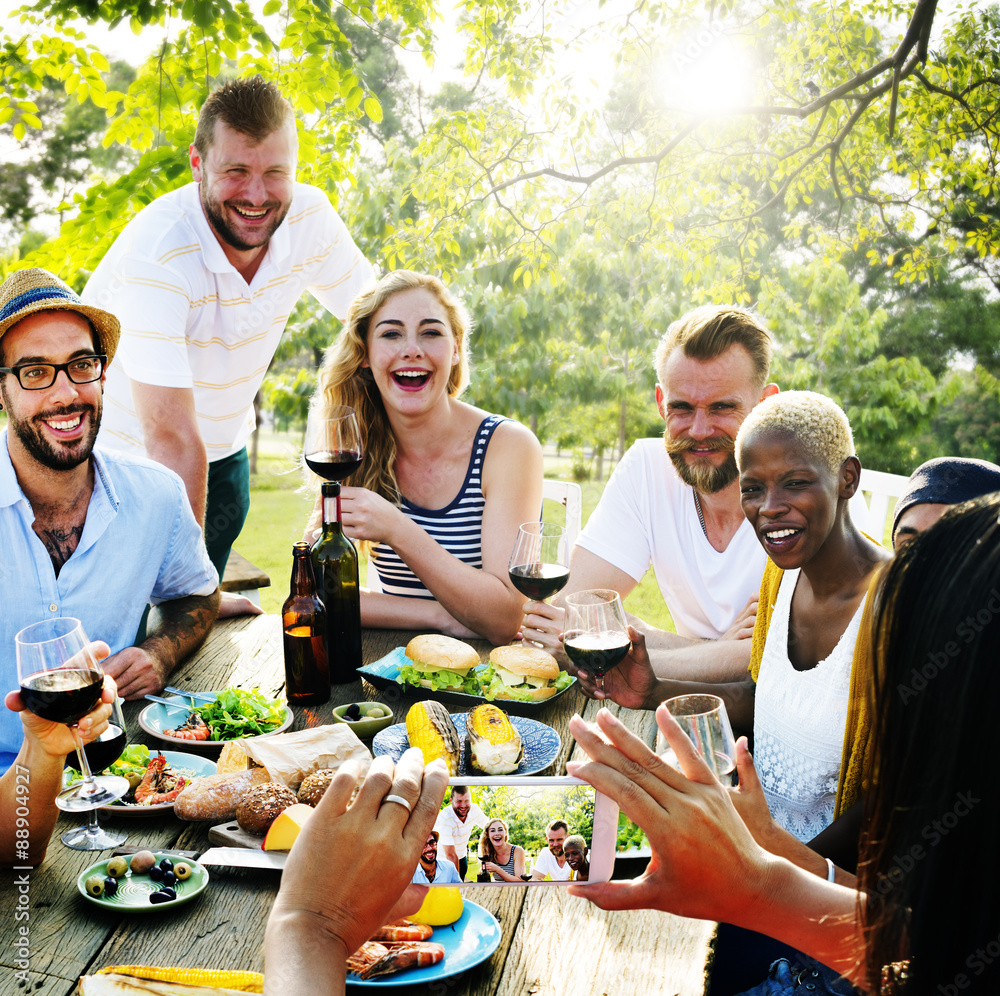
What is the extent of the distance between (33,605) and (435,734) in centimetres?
115

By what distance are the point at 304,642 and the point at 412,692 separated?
11.6 inches

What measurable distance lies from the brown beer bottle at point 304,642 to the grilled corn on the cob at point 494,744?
514 mm

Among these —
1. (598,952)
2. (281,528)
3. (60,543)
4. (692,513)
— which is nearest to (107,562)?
(60,543)

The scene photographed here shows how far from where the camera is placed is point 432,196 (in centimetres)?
689

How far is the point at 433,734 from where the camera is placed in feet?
5.90

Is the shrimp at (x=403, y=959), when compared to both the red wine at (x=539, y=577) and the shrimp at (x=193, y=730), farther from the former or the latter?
the red wine at (x=539, y=577)

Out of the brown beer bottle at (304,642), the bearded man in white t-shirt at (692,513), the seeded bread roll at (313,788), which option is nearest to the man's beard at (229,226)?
the bearded man in white t-shirt at (692,513)

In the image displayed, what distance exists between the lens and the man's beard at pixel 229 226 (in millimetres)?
3350

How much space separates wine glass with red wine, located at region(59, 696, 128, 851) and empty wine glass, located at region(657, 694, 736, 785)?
3.31ft

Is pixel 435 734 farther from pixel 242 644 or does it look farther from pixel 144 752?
pixel 242 644

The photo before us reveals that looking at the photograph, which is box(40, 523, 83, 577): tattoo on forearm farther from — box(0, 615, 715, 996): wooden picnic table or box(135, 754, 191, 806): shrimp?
box(0, 615, 715, 996): wooden picnic table

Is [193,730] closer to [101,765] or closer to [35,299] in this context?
[101,765]

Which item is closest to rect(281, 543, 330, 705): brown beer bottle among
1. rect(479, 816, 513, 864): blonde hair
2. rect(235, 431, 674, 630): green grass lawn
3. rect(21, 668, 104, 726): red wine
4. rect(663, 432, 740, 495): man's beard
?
rect(21, 668, 104, 726): red wine

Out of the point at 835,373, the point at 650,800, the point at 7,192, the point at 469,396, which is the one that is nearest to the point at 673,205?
the point at 469,396
